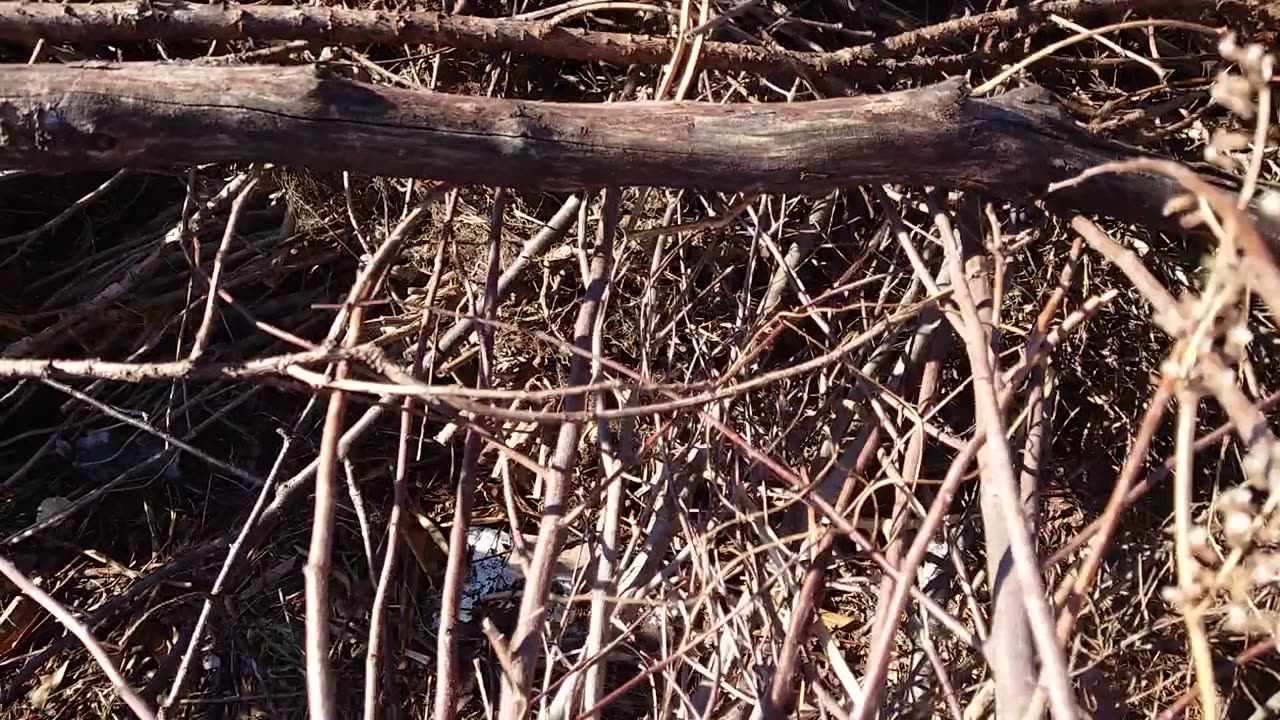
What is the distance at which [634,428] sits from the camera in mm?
1848

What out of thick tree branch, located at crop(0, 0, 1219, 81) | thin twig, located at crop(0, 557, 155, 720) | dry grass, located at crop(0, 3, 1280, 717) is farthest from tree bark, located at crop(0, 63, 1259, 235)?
thin twig, located at crop(0, 557, 155, 720)

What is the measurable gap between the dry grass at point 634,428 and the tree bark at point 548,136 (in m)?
0.12

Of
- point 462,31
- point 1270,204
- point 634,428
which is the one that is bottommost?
point 634,428

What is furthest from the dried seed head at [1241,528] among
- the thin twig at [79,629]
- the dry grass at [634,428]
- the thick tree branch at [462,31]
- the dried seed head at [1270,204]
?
the thin twig at [79,629]

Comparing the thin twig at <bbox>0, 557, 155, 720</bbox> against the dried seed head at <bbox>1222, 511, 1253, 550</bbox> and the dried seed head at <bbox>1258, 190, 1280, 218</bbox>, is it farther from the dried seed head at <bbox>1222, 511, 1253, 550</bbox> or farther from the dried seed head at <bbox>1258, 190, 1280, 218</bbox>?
the dried seed head at <bbox>1258, 190, 1280, 218</bbox>

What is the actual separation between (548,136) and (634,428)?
0.70 meters

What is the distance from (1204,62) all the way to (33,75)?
6.50ft

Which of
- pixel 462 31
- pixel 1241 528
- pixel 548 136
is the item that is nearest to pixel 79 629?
pixel 548 136

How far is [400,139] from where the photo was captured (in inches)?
49.6

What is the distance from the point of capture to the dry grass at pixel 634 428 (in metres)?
1.72

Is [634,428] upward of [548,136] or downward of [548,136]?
downward

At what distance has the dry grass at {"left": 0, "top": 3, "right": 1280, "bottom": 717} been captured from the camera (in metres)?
1.72

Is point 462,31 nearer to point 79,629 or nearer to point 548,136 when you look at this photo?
point 548,136

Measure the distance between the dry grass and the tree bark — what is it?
12 cm
